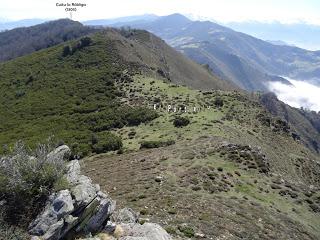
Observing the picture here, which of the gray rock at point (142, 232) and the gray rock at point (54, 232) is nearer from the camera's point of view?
the gray rock at point (54, 232)

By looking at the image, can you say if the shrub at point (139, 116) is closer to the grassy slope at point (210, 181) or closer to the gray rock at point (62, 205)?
the grassy slope at point (210, 181)

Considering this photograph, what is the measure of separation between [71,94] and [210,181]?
5367 cm

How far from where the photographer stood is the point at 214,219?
26250 mm

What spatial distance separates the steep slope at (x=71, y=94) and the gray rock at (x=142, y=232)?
88.1ft

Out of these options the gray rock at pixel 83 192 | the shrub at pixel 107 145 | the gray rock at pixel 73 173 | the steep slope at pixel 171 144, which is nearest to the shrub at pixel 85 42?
the steep slope at pixel 171 144

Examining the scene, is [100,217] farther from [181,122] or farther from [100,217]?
[181,122]

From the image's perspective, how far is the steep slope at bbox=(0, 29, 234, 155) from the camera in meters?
60.1

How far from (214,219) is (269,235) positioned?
12.4 ft

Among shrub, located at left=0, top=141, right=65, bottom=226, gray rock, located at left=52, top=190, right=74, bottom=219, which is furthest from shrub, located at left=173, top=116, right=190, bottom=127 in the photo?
gray rock, located at left=52, top=190, right=74, bottom=219

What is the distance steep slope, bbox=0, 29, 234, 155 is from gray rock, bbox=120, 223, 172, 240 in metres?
26.9

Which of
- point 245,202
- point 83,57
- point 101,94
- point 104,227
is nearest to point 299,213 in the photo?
point 245,202

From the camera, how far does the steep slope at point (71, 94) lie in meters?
60.1

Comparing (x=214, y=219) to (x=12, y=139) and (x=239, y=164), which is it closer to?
(x=239, y=164)

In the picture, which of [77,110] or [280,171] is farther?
[77,110]
